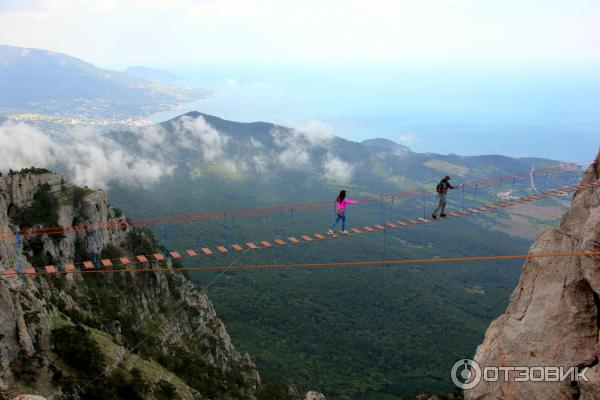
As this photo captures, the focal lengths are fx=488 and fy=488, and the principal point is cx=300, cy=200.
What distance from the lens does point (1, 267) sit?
24.6m

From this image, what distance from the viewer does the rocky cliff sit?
25.0 meters

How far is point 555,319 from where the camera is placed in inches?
730

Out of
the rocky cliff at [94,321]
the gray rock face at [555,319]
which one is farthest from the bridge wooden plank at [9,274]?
the gray rock face at [555,319]

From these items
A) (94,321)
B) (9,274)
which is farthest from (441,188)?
(94,321)

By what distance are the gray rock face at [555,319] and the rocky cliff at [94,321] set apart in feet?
66.2

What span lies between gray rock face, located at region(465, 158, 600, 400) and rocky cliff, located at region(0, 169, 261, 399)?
20172 millimetres

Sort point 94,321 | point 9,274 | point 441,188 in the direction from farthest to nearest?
point 94,321, point 441,188, point 9,274

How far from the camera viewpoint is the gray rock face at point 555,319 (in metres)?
17.5

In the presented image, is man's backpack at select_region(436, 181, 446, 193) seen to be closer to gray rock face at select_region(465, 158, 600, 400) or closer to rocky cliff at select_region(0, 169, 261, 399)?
gray rock face at select_region(465, 158, 600, 400)

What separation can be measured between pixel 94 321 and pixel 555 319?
31.4 m

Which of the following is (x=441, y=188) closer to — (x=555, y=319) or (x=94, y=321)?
(x=555, y=319)

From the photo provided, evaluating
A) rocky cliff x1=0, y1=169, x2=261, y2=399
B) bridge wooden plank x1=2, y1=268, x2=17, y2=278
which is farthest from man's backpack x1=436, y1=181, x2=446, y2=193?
bridge wooden plank x1=2, y1=268, x2=17, y2=278

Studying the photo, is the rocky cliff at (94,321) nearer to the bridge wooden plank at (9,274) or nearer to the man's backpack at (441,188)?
the bridge wooden plank at (9,274)

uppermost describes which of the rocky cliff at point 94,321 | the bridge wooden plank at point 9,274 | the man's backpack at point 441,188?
the man's backpack at point 441,188
